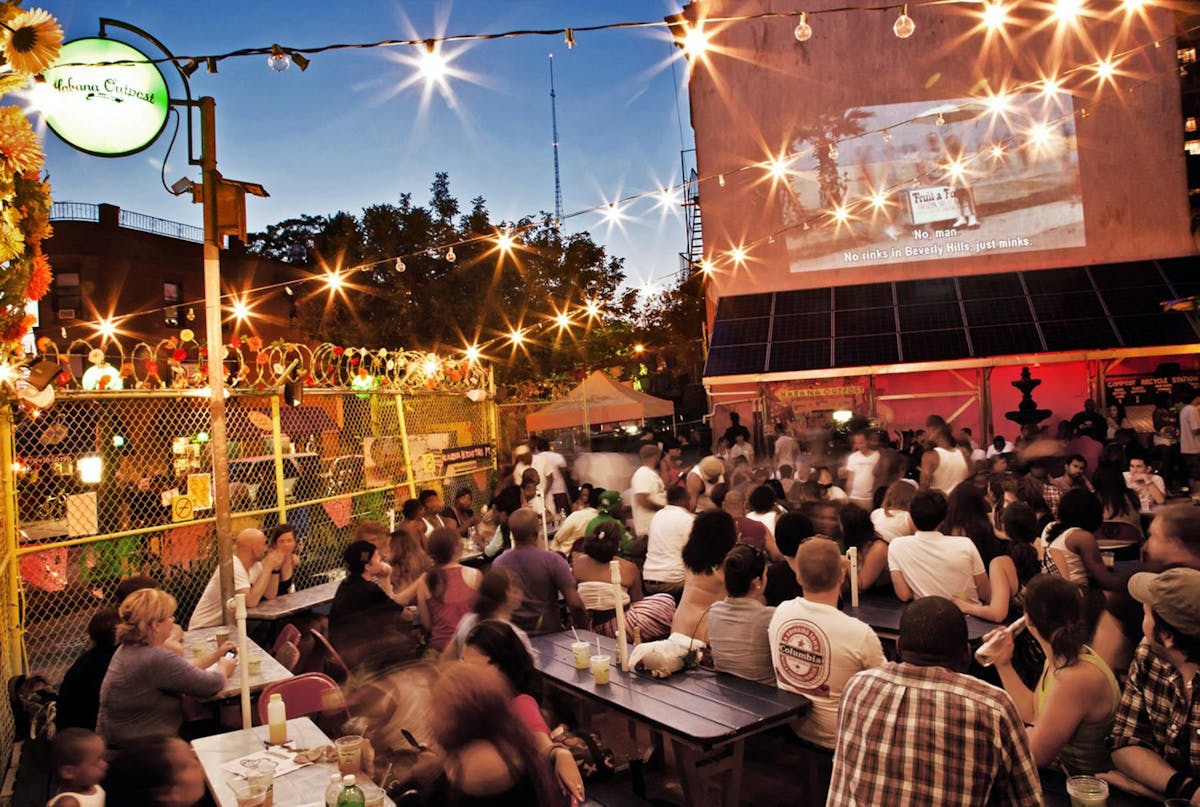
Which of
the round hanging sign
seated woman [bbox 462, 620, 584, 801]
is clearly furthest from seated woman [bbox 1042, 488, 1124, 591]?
the round hanging sign

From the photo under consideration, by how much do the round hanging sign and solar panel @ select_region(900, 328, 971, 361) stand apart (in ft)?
42.9

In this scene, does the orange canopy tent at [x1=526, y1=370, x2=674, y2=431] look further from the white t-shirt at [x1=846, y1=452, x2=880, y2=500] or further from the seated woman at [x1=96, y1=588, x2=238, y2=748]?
the seated woman at [x1=96, y1=588, x2=238, y2=748]

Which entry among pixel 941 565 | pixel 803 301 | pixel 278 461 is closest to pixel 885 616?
pixel 941 565

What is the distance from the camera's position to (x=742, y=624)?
14.8 feet

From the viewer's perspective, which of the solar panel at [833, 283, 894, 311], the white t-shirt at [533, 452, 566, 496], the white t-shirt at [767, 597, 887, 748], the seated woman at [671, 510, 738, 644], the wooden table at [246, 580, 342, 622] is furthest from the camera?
the solar panel at [833, 283, 894, 311]

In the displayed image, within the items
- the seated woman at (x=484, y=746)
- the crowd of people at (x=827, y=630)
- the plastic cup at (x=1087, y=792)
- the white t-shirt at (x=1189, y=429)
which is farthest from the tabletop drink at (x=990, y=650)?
the white t-shirt at (x=1189, y=429)

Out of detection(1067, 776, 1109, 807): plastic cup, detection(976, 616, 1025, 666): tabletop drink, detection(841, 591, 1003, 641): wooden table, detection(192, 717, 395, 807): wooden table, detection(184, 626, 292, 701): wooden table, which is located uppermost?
detection(976, 616, 1025, 666): tabletop drink

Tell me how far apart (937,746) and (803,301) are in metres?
15.4

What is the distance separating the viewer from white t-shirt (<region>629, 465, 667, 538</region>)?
29.9ft

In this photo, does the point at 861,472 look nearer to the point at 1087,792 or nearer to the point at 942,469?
the point at 942,469

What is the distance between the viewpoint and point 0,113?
A: 2.87m

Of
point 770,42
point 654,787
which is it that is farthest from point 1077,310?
point 654,787

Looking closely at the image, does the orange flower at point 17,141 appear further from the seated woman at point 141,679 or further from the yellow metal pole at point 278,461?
the yellow metal pole at point 278,461

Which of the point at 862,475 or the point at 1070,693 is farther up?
the point at 862,475
